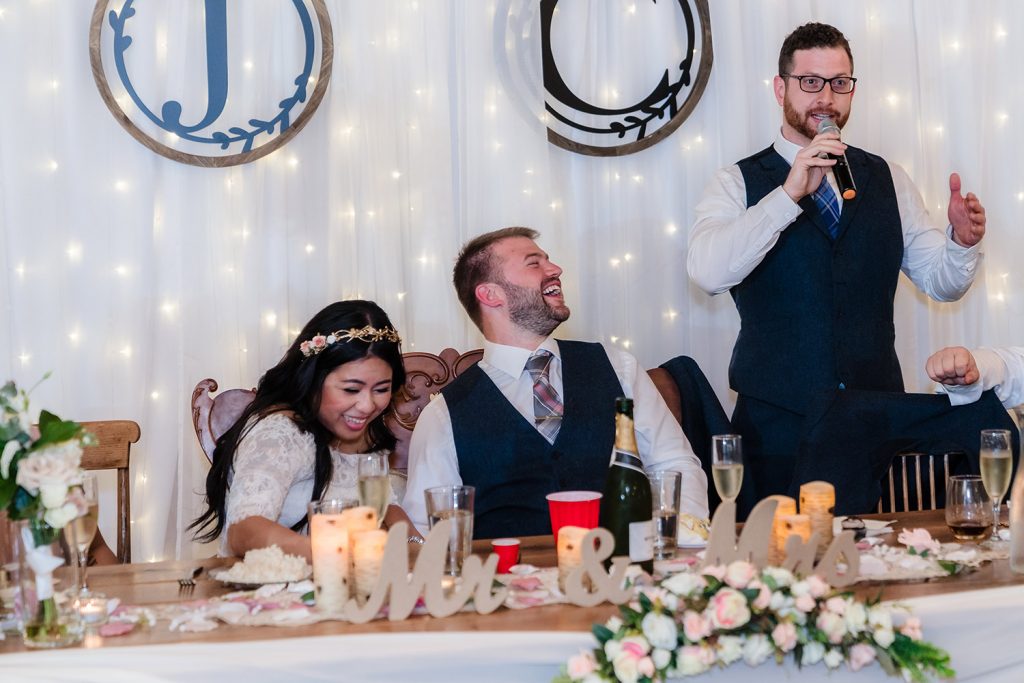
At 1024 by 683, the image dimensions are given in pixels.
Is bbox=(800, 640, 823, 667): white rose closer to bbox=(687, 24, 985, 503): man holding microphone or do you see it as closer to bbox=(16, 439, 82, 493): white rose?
bbox=(16, 439, 82, 493): white rose

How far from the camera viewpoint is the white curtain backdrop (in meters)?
3.10

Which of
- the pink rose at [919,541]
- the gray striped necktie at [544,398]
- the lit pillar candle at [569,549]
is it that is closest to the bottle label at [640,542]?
the lit pillar candle at [569,549]

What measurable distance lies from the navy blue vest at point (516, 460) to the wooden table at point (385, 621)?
1.82 ft

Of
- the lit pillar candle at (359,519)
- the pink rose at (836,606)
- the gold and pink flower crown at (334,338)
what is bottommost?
the pink rose at (836,606)

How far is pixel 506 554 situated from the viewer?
1.71 metres

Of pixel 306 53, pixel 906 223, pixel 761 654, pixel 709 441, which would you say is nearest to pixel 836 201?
pixel 906 223

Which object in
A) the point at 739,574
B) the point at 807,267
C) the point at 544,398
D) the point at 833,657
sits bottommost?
the point at 833,657

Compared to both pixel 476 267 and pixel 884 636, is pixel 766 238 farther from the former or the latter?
pixel 884 636

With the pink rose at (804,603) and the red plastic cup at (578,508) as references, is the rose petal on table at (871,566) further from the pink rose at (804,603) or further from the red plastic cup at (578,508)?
the red plastic cup at (578,508)

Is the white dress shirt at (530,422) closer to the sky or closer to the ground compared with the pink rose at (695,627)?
closer to the sky

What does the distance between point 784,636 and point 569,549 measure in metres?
0.32

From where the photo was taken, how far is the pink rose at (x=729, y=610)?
4.33 ft

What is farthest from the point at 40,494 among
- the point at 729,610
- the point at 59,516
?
the point at 729,610

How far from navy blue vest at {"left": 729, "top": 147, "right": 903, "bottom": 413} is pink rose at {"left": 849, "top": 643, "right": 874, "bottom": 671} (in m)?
1.43
